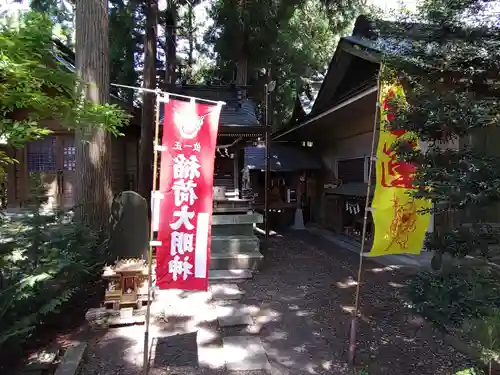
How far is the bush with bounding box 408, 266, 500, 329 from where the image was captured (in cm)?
299

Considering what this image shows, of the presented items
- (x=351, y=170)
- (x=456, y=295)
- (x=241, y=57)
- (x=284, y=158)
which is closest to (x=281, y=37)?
(x=241, y=57)

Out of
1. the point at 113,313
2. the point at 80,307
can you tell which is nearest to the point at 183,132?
the point at 113,313

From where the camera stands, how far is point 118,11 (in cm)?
1288

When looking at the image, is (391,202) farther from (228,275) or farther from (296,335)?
(228,275)

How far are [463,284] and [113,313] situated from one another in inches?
162

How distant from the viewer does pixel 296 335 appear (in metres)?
4.74

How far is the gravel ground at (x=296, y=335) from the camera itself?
393 centimetres

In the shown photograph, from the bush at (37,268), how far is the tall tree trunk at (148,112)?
5.71 metres

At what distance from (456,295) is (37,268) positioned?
4.28 meters

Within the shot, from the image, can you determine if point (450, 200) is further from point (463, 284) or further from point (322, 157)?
point (322, 157)

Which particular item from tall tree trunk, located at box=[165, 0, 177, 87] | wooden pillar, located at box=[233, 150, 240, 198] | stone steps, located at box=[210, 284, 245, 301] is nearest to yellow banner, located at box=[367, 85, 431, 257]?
stone steps, located at box=[210, 284, 245, 301]

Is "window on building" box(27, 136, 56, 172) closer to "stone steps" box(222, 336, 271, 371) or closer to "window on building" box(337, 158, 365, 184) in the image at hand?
"window on building" box(337, 158, 365, 184)

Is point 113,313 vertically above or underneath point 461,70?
underneath

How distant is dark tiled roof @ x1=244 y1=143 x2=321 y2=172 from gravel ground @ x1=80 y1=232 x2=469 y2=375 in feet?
23.9
